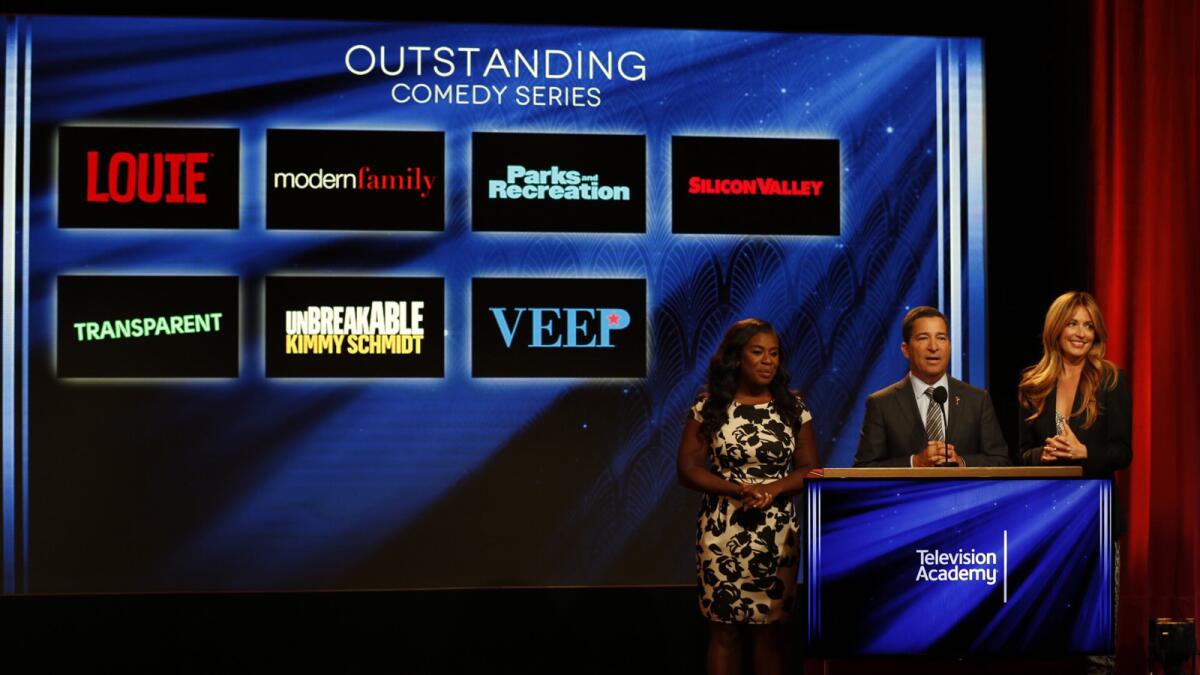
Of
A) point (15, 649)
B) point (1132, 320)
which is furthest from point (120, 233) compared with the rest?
point (1132, 320)

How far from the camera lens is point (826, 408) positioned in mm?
5195

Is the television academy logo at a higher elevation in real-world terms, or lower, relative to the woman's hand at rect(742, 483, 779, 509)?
higher

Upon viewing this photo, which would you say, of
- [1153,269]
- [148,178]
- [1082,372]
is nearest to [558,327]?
[148,178]

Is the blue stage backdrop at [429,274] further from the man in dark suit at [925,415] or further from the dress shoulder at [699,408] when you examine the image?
the man in dark suit at [925,415]

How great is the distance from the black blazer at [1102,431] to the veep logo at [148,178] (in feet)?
10.8

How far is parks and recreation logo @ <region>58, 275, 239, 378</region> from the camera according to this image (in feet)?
16.2

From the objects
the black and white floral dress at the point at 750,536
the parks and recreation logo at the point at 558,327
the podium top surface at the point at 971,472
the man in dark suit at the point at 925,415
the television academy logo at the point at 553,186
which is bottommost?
the black and white floral dress at the point at 750,536

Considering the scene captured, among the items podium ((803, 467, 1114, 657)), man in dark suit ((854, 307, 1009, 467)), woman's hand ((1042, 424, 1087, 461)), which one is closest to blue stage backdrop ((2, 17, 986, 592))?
man in dark suit ((854, 307, 1009, 467))

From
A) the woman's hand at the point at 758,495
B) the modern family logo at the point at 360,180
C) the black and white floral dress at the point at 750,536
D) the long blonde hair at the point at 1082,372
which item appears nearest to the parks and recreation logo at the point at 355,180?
the modern family logo at the point at 360,180

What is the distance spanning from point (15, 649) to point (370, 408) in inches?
66.1

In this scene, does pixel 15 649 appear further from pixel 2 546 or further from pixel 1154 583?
pixel 1154 583

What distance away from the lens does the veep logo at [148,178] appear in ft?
16.3

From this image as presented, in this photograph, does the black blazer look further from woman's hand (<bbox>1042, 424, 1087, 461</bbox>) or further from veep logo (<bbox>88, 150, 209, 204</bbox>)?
veep logo (<bbox>88, 150, 209, 204</bbox>)

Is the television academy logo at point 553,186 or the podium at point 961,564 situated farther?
the television academy logo at point 553,186
